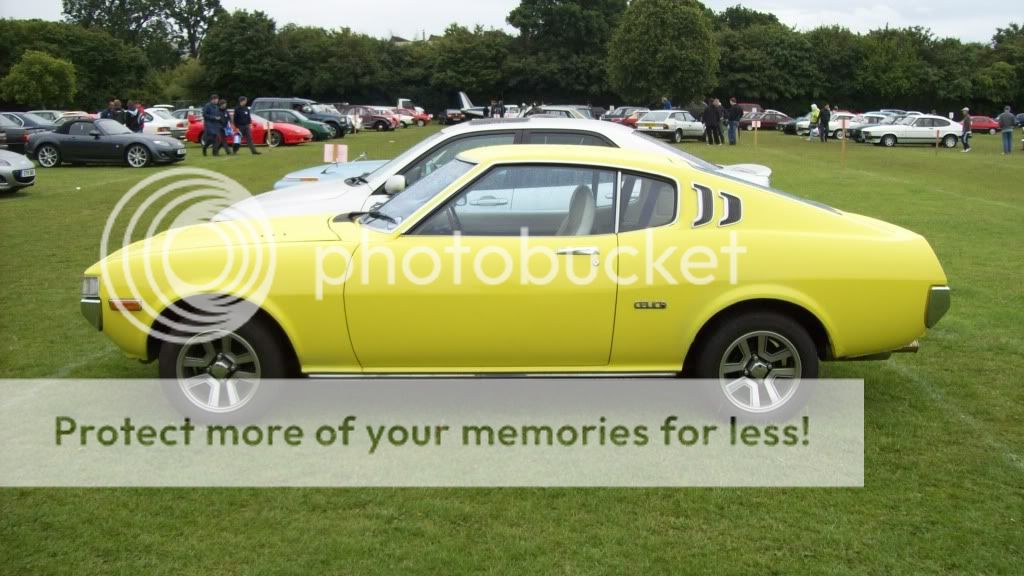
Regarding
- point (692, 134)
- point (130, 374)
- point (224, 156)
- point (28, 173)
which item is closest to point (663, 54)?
point (692, 134)

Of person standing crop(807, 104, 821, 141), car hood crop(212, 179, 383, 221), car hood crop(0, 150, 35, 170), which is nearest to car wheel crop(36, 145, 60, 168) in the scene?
car hood crop(0, 150, 35, 170)

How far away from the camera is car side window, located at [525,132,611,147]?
8.70 meters

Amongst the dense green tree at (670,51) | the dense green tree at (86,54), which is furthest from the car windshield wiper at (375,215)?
the dense green tree at (86,54)

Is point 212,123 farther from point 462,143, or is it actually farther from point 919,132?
point 919,132

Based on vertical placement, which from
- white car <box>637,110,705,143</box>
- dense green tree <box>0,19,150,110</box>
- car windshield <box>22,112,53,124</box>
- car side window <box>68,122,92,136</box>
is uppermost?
dense green tree <box>0,19,150,110</box>

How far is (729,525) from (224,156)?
87.0 ft

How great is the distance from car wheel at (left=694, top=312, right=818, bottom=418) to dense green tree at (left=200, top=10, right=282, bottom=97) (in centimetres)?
7978

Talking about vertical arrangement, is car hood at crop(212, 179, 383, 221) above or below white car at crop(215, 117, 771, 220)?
below

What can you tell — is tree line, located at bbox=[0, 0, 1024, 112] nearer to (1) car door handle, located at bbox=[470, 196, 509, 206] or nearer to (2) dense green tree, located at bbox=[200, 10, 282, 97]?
(2) dense green tree, located at bbox=[200, 10, 282, 97]

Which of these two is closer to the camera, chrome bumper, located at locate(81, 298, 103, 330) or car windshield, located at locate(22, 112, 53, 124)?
chrome bumper, located at locate(81, 298, 103, 330)

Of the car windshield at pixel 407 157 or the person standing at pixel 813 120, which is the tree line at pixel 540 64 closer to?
the person standing at pixel 813 120

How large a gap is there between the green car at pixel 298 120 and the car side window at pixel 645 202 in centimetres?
3297

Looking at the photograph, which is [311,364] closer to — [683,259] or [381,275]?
[381,275]

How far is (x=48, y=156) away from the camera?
24.6 m
